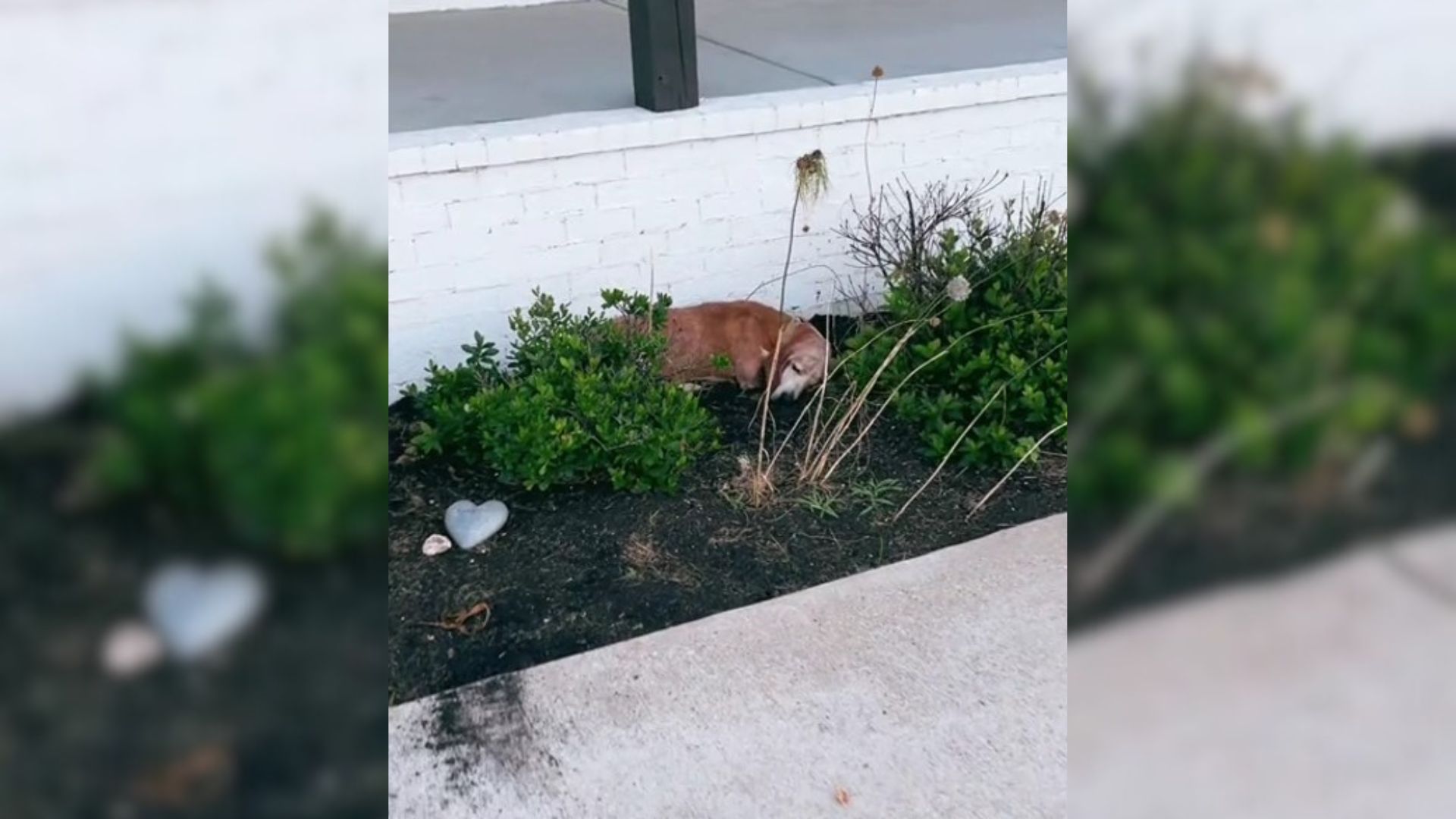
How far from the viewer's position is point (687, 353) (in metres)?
3.89

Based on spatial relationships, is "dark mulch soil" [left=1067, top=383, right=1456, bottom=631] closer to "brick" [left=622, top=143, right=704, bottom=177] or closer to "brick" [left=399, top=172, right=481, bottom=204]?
"brick" [left=399, top=172, right=481, bottom=204]

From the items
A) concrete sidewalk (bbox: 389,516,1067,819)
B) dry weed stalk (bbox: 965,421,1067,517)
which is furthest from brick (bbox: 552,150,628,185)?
concrete sidewalk (bbox: 389,516,1067,819)

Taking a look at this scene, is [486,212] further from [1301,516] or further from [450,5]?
[1301,516]

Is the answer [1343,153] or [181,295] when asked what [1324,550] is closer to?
[1343,153]

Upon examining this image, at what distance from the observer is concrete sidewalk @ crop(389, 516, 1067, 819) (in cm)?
232

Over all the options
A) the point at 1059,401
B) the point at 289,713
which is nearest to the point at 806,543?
the point at 1059,401

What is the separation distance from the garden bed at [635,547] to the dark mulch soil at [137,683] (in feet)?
6.98

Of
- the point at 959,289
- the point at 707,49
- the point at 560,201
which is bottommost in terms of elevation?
the point at 959,289

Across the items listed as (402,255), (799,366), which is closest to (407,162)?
(402,255)

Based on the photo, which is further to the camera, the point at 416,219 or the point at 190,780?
the point at 416,219

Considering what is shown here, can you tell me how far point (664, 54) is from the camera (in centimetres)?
394

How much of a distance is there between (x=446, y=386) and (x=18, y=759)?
10.1 feet

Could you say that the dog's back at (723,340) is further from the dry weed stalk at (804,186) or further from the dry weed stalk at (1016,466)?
the dry weed stalk at (1016,466)

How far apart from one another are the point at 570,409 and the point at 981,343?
126 centimetres
